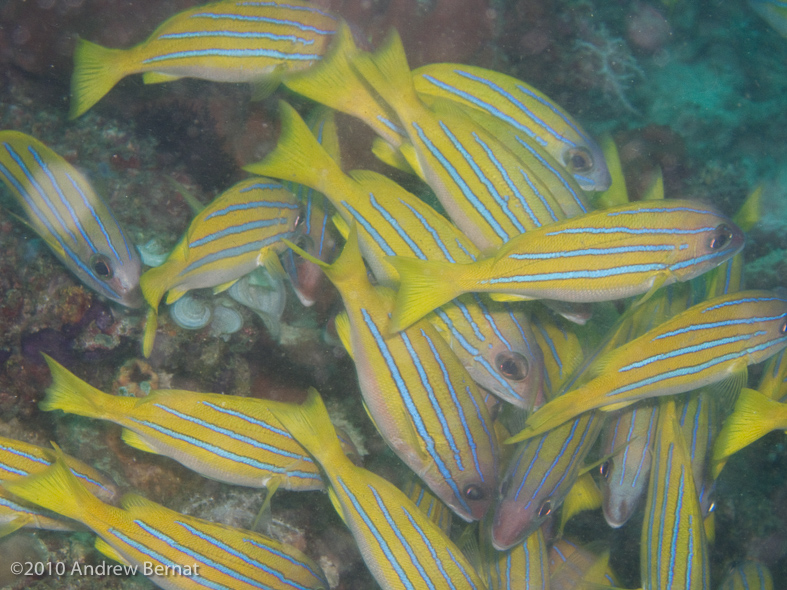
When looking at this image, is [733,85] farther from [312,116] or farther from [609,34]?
[312,116]

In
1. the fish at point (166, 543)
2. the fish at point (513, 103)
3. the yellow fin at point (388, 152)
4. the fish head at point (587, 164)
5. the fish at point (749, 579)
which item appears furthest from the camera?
the fish at point (749, 579)

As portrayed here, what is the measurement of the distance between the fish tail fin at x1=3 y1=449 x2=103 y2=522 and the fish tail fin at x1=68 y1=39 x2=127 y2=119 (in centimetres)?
216

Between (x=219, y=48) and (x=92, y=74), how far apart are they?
0.83m

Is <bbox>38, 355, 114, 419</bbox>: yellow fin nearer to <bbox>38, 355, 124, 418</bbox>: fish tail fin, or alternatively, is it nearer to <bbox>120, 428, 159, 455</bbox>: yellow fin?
<bbox>38, 355, 124, 418</bbox>: fish tail fin

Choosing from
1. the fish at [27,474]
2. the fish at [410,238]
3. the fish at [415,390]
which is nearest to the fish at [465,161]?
the fish at [410,238]

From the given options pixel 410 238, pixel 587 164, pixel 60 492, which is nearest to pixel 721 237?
pixel 587 164

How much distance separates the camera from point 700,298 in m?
3.77

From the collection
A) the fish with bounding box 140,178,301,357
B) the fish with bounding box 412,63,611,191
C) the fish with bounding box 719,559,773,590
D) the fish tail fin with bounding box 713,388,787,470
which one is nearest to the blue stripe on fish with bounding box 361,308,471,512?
the fish with bounding box 140,178,301,357

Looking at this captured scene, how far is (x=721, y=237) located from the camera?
2.54 metres

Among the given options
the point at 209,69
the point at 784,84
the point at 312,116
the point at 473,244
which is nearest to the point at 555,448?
the point at 473,244

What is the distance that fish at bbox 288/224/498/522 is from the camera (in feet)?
8.27

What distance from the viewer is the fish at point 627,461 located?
319 centimetres

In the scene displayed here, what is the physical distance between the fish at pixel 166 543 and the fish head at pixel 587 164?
3173 mm

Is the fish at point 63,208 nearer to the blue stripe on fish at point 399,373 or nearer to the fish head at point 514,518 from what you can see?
the blue stripe on fish at point 399,373
